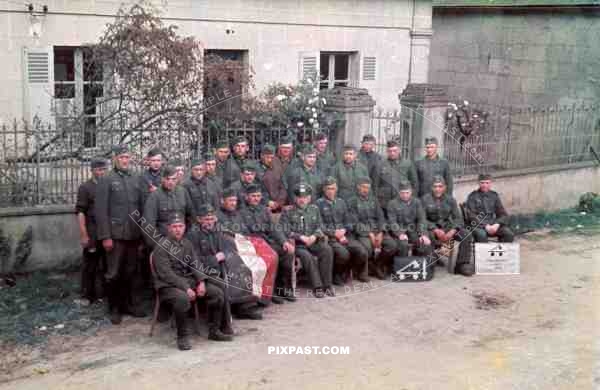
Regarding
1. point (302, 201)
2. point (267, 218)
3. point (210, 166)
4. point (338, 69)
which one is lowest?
point (267, 218)

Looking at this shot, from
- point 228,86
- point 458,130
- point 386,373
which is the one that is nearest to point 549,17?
point 458,130

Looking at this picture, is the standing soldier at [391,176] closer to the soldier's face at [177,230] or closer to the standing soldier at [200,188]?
the standing soldier at [200,188]

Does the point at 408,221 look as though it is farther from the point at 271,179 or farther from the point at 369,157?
the point at 271,179

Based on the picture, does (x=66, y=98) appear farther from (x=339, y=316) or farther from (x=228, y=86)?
(x=339, y=316)

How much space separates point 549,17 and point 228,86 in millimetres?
8018

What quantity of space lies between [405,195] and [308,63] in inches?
234

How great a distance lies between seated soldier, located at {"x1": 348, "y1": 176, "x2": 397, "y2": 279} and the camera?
363 inches

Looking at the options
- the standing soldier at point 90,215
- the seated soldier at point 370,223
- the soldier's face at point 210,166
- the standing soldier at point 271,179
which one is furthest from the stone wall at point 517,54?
the standing soldier at point 90,215

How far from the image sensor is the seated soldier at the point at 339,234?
29.3 ft

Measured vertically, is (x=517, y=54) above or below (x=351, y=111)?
above

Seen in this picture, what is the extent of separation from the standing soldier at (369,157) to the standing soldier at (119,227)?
341 centimetres

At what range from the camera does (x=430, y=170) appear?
1018cm

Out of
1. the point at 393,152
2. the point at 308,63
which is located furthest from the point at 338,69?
the point at 393,152

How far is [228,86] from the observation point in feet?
38.4
